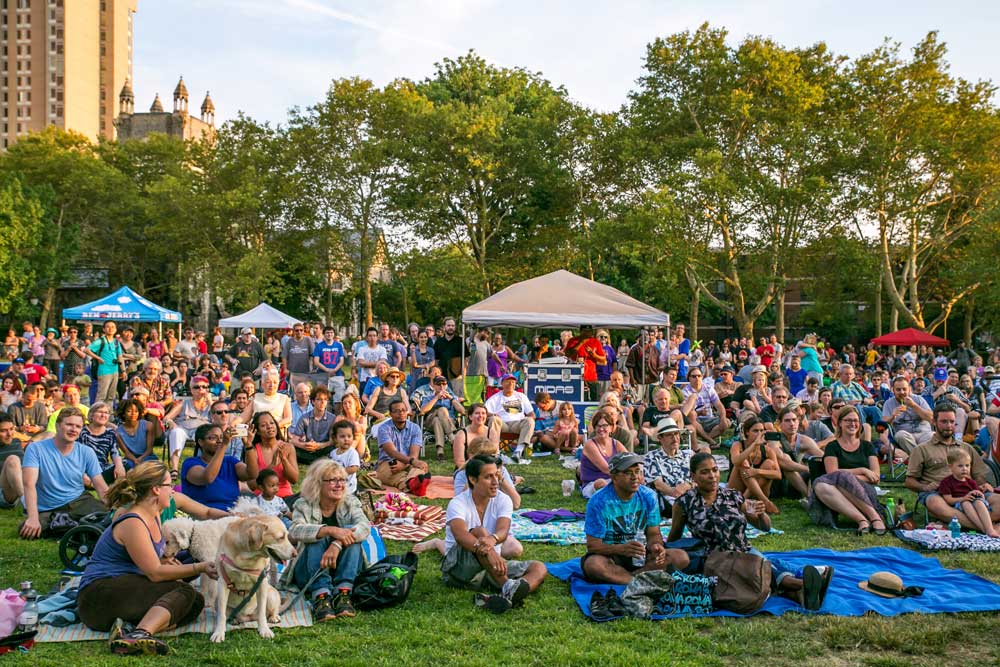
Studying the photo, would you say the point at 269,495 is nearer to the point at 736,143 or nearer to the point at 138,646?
the point at 138,646

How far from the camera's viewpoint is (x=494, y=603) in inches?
203

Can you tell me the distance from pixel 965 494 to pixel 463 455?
5.34 m

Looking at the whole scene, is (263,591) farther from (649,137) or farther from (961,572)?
(649,137)

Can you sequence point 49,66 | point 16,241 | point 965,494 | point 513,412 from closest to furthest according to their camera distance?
point 965,494
point 513,412
point 16,241
point 49,66

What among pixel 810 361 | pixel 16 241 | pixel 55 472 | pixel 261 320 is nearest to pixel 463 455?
pixel 55 472

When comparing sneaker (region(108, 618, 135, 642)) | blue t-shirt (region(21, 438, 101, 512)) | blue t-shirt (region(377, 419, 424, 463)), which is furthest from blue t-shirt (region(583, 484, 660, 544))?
blue t-shirt (region(21, 438, 101, 512))

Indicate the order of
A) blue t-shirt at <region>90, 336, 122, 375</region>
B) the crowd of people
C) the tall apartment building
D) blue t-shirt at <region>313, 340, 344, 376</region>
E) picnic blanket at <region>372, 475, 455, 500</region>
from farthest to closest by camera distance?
1. the tall apartment building
2. blue t-shirt at <region>90, 336, 122, 375</region>
3. blue t-shirt at <region>313, 340, 344, 376</region>
4. picnic blanket at <region>372, 475, 455, 500</region>
5. the crowd of people

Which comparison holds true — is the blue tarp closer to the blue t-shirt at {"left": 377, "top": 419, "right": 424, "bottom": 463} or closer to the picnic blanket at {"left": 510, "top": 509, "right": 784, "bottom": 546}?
the blue t-shirt at {"left": 377, "top": 419, "right": 424, "bottom": 463}

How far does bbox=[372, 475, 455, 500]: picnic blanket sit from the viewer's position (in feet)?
29.1

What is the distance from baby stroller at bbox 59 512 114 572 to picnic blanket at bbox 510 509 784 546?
3.25 meters

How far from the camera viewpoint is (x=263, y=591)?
4.67 m

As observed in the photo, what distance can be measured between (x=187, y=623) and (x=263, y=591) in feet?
1.71

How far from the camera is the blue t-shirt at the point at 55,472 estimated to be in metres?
6.81

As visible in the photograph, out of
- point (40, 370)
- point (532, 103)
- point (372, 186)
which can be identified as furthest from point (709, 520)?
point (532, 103)
